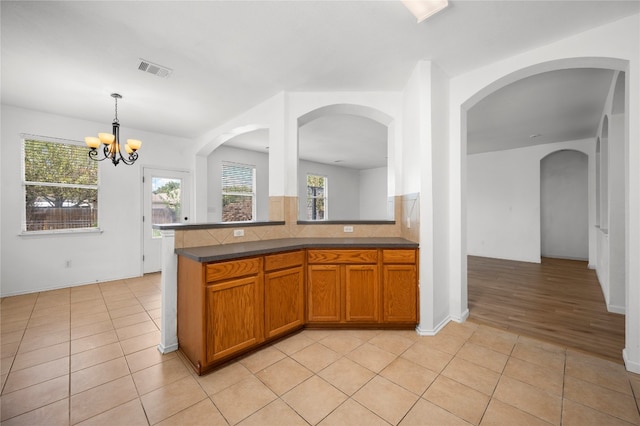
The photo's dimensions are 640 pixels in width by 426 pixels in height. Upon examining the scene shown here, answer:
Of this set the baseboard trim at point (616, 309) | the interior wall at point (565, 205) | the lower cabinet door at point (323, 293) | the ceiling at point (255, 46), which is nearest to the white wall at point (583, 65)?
the ceiling at point (255, 46)

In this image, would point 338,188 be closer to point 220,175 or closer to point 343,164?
point 343,164

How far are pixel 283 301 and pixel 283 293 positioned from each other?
0.08 meters

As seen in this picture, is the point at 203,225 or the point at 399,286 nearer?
the point at 203,225

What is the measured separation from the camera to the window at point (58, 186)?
4.09m

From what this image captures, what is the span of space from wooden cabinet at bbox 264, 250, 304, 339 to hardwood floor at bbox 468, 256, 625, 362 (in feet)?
6.75

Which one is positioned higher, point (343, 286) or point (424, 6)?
point (424, 6)

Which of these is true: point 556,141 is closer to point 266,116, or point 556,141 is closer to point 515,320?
point 515,320

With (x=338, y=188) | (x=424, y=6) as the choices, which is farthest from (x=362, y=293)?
(x=338, y=188)

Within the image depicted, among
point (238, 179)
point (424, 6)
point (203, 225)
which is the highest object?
point (424, 6)

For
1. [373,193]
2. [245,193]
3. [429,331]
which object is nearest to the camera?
[429,331]

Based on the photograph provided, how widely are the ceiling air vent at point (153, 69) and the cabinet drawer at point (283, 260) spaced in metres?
2.44

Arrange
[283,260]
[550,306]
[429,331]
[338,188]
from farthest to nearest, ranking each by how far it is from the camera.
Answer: [338,188] → [550,306] → [429,331] → [283,260]

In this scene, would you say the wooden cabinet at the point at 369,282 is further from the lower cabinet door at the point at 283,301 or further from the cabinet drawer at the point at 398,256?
the lower cabinet door at the point at 283,301

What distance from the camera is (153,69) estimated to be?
2934mm
